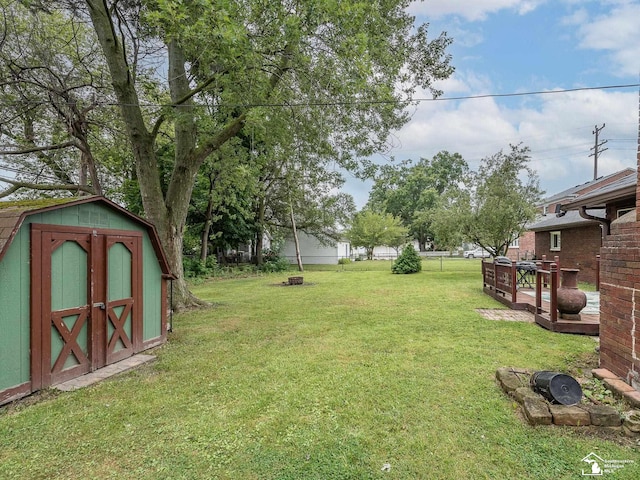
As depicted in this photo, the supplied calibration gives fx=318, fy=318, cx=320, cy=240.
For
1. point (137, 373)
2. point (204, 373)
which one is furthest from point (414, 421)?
point (137, 373)

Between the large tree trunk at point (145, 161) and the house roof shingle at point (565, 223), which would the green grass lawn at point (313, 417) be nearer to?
the large tree trunk at point (145, 161)

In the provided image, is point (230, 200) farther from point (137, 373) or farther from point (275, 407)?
point (275, 407)

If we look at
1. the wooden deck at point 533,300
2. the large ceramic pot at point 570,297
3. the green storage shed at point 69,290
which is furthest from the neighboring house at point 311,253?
the green storage shed at point 69,290

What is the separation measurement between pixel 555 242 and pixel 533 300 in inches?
324

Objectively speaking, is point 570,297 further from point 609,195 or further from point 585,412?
point 585,412

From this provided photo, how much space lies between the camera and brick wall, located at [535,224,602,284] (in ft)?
37.5

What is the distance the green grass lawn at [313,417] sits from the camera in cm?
229

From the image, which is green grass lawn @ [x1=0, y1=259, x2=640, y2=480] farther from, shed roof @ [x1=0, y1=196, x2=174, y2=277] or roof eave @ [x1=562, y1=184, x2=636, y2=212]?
roof eave @ [x1=562, y1=184, x2=636, y2=212]

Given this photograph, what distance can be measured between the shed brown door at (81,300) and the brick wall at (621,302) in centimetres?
605

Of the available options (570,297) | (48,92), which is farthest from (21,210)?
(570,297)

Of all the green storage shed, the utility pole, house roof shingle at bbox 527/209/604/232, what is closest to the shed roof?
the green storage shed

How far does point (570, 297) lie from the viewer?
5828mm

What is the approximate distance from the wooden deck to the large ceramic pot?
5.8 inches

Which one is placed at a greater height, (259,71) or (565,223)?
(259,71)
